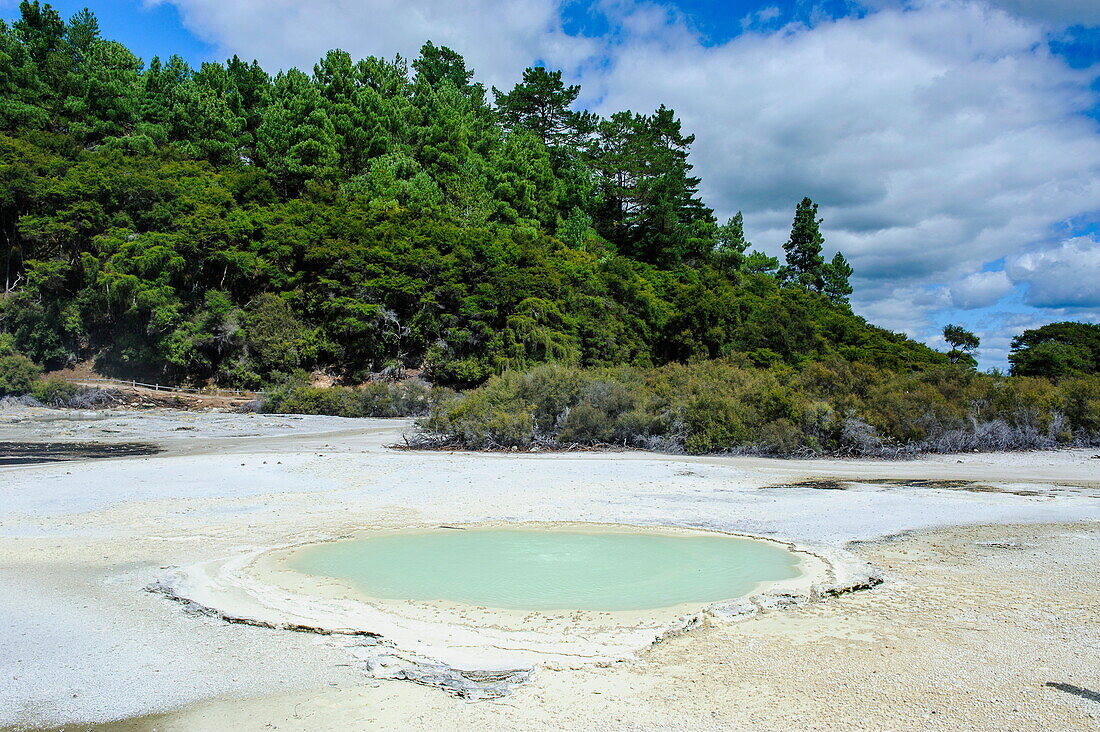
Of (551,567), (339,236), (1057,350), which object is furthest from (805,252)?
(551,567)

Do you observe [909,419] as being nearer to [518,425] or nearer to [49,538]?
[518,425]

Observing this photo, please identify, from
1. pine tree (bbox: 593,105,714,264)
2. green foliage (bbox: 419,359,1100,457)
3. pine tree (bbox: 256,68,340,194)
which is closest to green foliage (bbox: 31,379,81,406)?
pine tree (bbox: 256,68,340,194)

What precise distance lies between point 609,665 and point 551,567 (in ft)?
8.32

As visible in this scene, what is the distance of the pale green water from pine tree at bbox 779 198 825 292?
5919 cm

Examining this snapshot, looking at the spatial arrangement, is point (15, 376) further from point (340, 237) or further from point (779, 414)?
point (779, 414)

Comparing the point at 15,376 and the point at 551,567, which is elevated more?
the point at 15,376

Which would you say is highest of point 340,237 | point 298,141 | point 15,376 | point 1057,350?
point 298,141

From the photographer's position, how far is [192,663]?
463cm

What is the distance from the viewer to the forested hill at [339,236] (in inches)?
1389

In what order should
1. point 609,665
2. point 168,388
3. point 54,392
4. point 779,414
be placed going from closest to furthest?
1. point 609,665
2. point 779,414
3. point 54,392
4. point 168,388

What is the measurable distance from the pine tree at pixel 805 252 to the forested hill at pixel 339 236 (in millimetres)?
5746

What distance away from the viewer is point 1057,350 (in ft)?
134

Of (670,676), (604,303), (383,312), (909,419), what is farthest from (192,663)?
(604,303)

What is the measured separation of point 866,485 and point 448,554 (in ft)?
27.5
